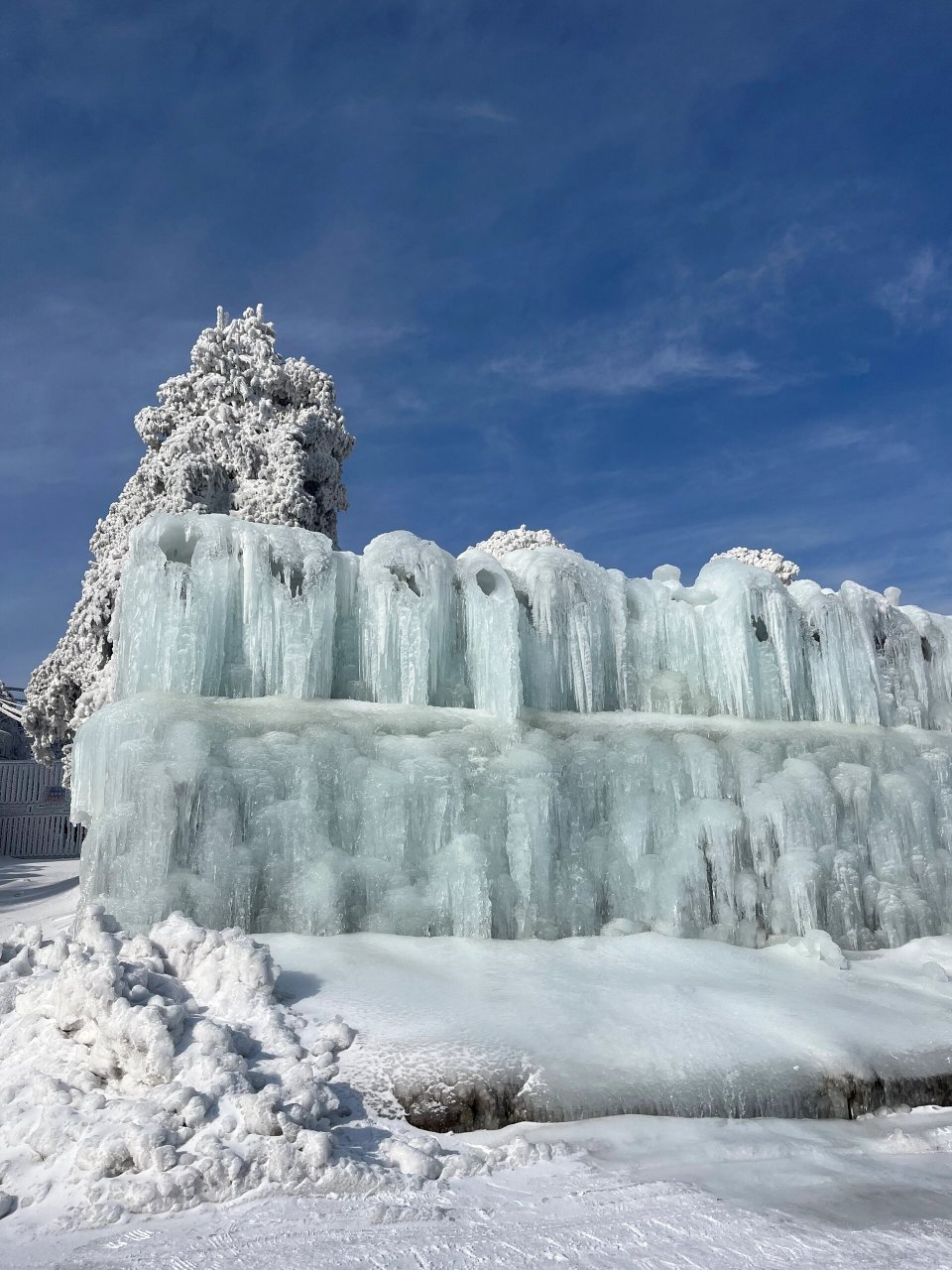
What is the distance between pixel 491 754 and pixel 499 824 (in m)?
0.60

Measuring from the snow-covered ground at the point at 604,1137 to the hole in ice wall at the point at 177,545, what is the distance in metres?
3.45

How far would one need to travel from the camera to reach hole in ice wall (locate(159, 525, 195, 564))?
24.8 ft

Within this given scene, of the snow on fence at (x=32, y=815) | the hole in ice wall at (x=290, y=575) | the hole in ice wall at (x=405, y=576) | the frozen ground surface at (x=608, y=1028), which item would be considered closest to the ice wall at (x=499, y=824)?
the frozen ground surface at (x=608, y=1028)

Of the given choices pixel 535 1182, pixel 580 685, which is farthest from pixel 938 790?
pixel 535 1182

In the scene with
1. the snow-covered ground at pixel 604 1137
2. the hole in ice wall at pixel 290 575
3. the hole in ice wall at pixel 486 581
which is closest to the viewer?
the snow-covered ground at pixel 604 1137

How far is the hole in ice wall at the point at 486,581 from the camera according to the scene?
8586 mm

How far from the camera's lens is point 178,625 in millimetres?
7309

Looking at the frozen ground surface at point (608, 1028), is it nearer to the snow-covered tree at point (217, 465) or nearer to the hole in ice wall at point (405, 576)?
the hole in ice wall at point (405, 576)

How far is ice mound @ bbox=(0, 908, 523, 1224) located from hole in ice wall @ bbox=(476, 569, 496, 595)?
4.35m

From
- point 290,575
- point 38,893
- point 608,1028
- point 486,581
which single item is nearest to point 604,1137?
point 608,1028

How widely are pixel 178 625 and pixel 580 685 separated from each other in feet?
12.4

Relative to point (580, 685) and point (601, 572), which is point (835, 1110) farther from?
point (601, 572)

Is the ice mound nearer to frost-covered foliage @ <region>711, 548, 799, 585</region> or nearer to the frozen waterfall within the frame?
the frozen waterfall

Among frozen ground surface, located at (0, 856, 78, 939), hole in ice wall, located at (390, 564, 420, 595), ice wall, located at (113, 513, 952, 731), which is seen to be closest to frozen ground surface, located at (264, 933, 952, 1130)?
ice wall, located at (113, 513, 952, 731)
